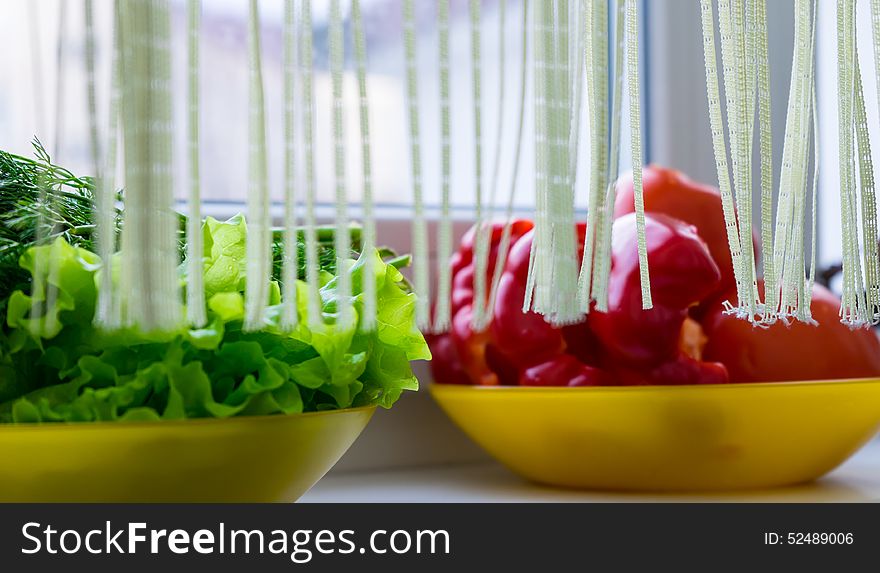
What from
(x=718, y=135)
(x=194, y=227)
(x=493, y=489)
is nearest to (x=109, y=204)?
(x=194, y=227)

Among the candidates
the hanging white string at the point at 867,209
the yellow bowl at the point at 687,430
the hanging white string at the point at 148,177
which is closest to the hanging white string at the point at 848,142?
the hanging white string at the point at 867,209

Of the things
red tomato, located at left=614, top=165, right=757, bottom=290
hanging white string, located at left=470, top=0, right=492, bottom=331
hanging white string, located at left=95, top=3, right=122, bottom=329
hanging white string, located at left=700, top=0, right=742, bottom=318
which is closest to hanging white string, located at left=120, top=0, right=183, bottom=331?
hanging white string, located at left=95, top=3, right=122, bottom=329

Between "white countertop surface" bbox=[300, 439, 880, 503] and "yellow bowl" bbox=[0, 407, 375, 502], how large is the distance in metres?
0.20

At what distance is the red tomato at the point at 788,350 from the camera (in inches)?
23.1

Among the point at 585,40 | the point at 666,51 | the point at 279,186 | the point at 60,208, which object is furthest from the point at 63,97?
the point at 666,51

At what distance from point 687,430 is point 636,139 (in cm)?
21

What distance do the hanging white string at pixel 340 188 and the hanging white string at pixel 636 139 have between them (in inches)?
5.3

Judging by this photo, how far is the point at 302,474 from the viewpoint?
0.42 metres

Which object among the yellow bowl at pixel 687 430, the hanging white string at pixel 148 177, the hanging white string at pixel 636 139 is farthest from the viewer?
the yellow bowl at pixel 687 430

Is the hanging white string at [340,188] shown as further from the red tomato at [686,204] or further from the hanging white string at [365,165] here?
the red tomato at [686,204]

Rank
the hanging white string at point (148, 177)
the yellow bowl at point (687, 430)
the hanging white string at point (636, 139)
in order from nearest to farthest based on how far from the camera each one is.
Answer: the hanging white string at point (148, 177) → the hanging white string at point (636, 139) → the yellow bowl at point (687, 430)

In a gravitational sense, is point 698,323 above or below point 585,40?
below

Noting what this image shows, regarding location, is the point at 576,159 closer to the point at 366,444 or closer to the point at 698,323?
the point at 698,323
